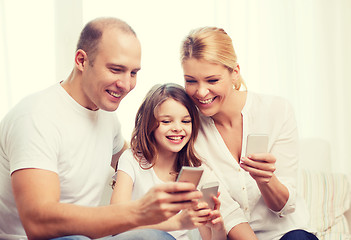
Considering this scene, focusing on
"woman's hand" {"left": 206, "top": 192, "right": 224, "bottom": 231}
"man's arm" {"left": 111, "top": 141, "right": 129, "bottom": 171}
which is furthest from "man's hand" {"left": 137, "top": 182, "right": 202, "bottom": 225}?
"man's arm" {"left": 111, "top": 141, "right": 129, "bottom": 171}

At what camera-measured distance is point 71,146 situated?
5.92ft

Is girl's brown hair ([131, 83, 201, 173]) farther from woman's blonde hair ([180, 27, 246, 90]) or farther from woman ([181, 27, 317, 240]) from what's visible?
woman's blonde hair ([180, 27, 246, 90])

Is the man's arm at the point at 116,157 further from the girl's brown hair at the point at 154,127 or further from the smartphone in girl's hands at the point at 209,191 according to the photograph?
the smartphone in girl's hands at the point at 209,191

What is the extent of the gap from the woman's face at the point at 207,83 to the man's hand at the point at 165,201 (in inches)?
25.4

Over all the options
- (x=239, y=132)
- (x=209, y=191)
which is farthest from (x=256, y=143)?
(x=239, y=132)

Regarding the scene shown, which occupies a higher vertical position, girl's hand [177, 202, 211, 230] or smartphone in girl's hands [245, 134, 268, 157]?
smartphone in girl's hands [245, 134, 268, 157]

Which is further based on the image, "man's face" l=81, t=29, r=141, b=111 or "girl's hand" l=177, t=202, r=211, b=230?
"man's face" l=81, t=29, r=141, b=111

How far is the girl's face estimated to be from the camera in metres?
1.98

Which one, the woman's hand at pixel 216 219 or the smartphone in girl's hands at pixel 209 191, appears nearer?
the smartphone in girl's hands at pixel 209 191

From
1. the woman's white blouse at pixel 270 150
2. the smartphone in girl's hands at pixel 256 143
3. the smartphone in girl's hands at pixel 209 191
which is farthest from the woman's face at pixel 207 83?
the smartphone in girl's hands at pixel 209 191

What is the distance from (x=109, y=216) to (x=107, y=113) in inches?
29.6

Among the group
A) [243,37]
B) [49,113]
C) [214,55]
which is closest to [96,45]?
[49,113]

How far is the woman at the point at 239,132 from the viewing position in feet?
6.26

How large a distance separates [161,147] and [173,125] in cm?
16
